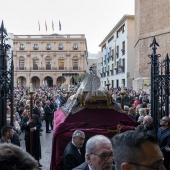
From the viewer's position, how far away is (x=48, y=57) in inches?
2655

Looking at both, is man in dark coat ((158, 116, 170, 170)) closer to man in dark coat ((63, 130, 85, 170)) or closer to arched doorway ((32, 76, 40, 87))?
man in dark coat ((63, 130, 85, 170))

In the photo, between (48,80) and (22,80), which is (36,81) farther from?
(22,80)

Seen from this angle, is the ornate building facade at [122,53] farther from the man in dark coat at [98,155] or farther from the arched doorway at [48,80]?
the man in dark coat at [98,155]

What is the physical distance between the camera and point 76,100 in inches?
265

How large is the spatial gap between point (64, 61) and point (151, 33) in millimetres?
39894

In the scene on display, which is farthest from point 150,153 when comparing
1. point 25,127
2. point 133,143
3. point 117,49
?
point 117,49

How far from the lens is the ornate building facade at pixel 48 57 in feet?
215

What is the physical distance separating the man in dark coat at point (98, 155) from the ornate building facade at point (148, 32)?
24.2 m

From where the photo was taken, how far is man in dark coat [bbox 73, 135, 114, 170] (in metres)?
3.48

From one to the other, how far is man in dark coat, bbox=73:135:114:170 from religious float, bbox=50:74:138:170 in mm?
2117

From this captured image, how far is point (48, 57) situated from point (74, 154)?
208 ft

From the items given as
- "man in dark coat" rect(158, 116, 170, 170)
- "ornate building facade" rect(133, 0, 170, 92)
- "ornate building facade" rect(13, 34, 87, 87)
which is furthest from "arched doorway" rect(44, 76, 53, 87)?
"man in dark coat" rect(158, 116, 170, 170)

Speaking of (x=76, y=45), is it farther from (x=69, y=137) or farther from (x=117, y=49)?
(x=69, y=137)

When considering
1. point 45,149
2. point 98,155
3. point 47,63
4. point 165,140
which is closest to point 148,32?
point 45,149
